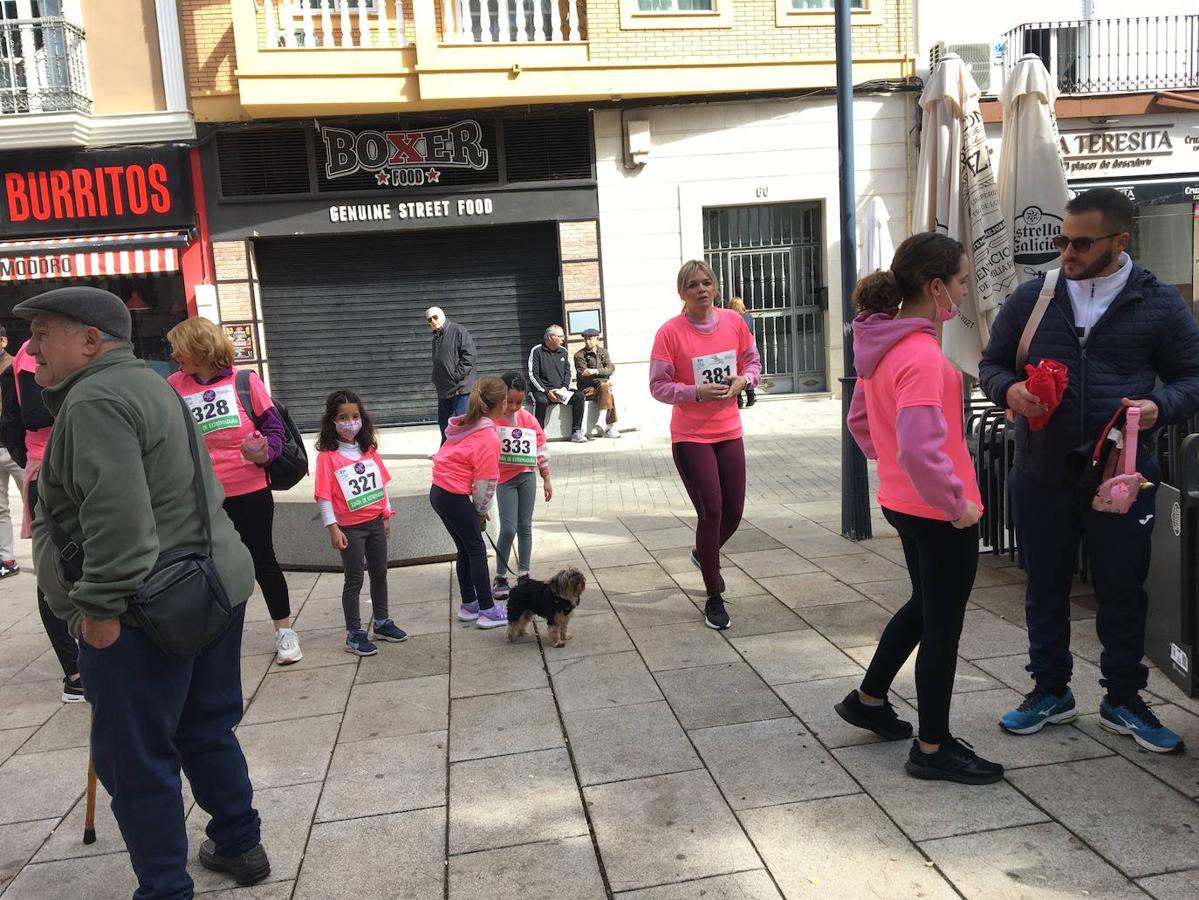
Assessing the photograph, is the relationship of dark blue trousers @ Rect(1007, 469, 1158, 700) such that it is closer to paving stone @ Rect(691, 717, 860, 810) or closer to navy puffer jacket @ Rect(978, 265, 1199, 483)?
navy puffer jacket @ Rect(978, 265, 1199, 483)

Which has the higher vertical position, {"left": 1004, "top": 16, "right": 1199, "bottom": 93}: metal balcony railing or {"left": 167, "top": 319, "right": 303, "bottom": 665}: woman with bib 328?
{"left": 1004, "top": 16, "right": 1199, "bottom": 93}: metal balcony railing

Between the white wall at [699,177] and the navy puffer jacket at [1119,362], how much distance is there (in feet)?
37.5

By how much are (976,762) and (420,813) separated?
6.28 feet

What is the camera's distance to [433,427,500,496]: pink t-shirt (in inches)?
211

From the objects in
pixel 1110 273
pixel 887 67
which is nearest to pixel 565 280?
pixel 887 67

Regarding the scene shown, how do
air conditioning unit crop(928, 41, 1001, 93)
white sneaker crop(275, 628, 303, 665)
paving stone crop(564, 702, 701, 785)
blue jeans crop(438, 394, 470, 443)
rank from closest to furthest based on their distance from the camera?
1. paving stone crop(564, 702, 701, 785)
2. white sneaker crop(275, 628, 303, 665)
3. blue jeans crop(438, 394, 470, 443)
4. air conditioning unit crop(928, 41, 1001, 93)

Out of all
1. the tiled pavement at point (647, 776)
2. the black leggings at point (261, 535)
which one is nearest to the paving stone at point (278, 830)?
the tiled pavement at point (647, 776)

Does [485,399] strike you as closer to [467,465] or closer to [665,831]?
[467,465]

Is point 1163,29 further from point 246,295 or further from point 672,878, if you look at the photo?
point 672,878

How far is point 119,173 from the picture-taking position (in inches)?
555

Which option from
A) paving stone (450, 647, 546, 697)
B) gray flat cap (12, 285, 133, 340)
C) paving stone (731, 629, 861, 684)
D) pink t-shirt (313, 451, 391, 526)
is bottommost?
paving stone (450, 647, 546, 697)

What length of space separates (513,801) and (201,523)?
1457 millimetres

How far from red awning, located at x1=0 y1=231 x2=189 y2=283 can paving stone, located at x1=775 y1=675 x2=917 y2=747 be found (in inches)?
506

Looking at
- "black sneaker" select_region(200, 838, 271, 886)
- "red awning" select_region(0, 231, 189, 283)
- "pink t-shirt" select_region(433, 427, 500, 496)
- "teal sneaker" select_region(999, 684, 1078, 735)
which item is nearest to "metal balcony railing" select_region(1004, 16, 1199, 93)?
"red awning" select_region(0, 231, 189, 283)
